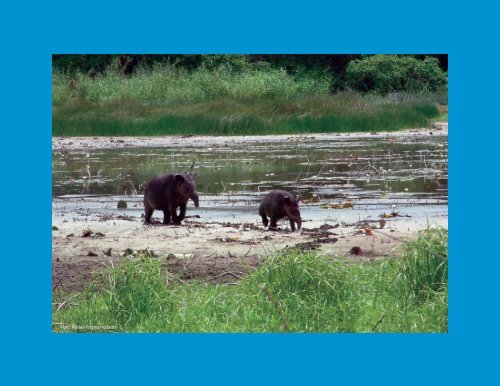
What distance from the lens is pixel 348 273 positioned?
42.7 ft

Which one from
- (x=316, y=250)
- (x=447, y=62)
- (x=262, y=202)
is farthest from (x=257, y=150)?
(x=447, y=62)

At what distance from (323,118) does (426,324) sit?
2901 millimetres

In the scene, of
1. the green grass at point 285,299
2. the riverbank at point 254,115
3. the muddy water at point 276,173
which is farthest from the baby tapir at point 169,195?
the green grass at point 285,299

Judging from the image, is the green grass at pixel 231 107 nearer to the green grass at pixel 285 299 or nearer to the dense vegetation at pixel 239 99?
the dense vegetation at pixel 239 99

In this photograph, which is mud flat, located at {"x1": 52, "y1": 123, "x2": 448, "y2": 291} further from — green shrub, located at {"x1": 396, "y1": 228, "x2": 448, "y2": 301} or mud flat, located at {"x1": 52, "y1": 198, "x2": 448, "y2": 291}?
green shrub, located at {"x1": 396, "y1": 228, "x2": 448, "y2": 301}

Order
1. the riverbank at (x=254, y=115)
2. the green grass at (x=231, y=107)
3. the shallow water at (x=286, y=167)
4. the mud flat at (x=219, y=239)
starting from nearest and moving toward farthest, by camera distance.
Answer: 1. the mud flat at (x=219, y=239)
2. the shallow water at (x=286, y=167)
3. the green grass at (x=231, y=107)
4. the riverbank at (x=254, y=115)

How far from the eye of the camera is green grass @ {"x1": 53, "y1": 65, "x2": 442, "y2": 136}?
45.9ft

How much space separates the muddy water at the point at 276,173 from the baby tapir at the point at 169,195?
0.26 ft

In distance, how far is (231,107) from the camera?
14188 millimetres

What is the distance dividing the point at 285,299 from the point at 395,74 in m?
2.71

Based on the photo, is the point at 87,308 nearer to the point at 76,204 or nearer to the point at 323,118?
the point at 76,204

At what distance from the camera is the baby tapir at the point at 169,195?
14067mm

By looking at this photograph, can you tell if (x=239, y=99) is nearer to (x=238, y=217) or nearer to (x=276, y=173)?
(x=276, y=173)

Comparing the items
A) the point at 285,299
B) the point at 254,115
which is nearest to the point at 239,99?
the point at 254,115
